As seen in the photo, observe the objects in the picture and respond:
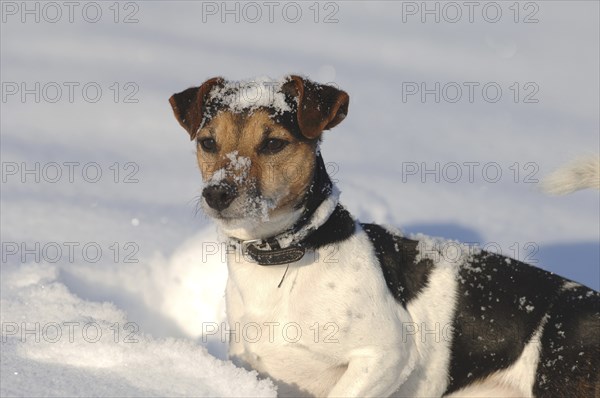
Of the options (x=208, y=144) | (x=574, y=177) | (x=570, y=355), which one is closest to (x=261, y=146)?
(x=208, y=144)

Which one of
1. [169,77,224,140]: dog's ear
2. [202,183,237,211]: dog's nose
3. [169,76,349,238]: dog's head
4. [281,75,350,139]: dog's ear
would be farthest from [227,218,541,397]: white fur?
[169,77,224,140]: dog's ear

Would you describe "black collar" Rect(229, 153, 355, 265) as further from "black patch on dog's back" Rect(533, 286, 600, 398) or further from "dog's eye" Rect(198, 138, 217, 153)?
"black patch on dog's back" Rect(533, 286, 600, 398)

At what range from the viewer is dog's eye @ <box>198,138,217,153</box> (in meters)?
4.75

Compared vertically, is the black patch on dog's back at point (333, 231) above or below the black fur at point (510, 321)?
above

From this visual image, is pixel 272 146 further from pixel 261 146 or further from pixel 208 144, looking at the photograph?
pixel 208 144

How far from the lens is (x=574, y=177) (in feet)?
16.6

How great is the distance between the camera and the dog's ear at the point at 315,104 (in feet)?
15.5

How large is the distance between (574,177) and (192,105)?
7.52 feet

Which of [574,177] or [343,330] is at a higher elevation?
[574,177]

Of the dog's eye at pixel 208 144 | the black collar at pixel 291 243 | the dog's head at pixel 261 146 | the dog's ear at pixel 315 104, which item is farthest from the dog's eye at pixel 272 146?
the black collar at pixel 291 243

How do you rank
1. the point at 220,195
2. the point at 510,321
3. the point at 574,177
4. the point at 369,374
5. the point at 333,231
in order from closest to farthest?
1. the point at 220,195
2. the point at 369,374
3. the point at 333,231
4. the point at 510,321
5. the point at 574,177

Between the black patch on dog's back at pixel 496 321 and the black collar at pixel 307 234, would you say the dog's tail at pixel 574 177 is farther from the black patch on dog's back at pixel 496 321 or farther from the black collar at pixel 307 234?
the black collar at pixel 307 234

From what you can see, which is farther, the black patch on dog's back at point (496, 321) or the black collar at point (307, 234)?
the black patch on dog's back at point (496, 321)

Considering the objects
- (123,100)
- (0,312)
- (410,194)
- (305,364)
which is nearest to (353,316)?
(305,364)
